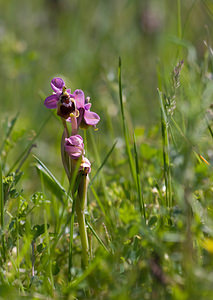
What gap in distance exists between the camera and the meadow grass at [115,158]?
38.0 inches

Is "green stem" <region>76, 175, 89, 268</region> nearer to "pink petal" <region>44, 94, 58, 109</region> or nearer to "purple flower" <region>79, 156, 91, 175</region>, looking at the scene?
"purple flower" <region>79, 156, 91, 175</region>

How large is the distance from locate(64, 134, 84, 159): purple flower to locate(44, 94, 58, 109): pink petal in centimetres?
15

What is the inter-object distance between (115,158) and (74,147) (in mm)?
1239

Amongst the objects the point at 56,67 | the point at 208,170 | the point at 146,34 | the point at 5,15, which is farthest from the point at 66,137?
the point at 5,15

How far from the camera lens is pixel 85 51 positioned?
5.34m

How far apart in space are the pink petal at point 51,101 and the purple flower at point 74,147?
154 millimetres

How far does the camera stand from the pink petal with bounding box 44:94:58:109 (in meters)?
1.37

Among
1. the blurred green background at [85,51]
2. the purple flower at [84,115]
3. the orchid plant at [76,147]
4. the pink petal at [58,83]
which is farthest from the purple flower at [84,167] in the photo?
the blurred green background at [85,51]

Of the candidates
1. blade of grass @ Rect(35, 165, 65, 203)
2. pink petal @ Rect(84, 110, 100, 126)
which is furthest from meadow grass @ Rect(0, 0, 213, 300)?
pink petal @ Rect(84, 110, 100, 126)

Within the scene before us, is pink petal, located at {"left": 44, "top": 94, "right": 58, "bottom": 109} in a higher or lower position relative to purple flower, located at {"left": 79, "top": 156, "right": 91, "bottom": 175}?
higher

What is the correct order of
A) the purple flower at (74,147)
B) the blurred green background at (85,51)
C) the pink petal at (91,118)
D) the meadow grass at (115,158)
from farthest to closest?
the blurred green background at (85,51) → the pink petal at (91,118) → the purple flower at (74,147) → the meadow grass at (115,158)

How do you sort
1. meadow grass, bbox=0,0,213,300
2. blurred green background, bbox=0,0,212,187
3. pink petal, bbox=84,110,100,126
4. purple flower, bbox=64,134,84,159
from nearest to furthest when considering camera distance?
meadow grass, bbox=0,0,213,300 → purple flower, bbox=64,134,84,159 → pink petal, bbox=84,110,100,126 → blurred green background, bbox=0,0,212,187

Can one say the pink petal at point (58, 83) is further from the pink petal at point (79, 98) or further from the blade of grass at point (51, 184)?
the blade of grass at point (51, 184)

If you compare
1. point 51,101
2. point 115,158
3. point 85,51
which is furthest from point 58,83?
point 85,51
